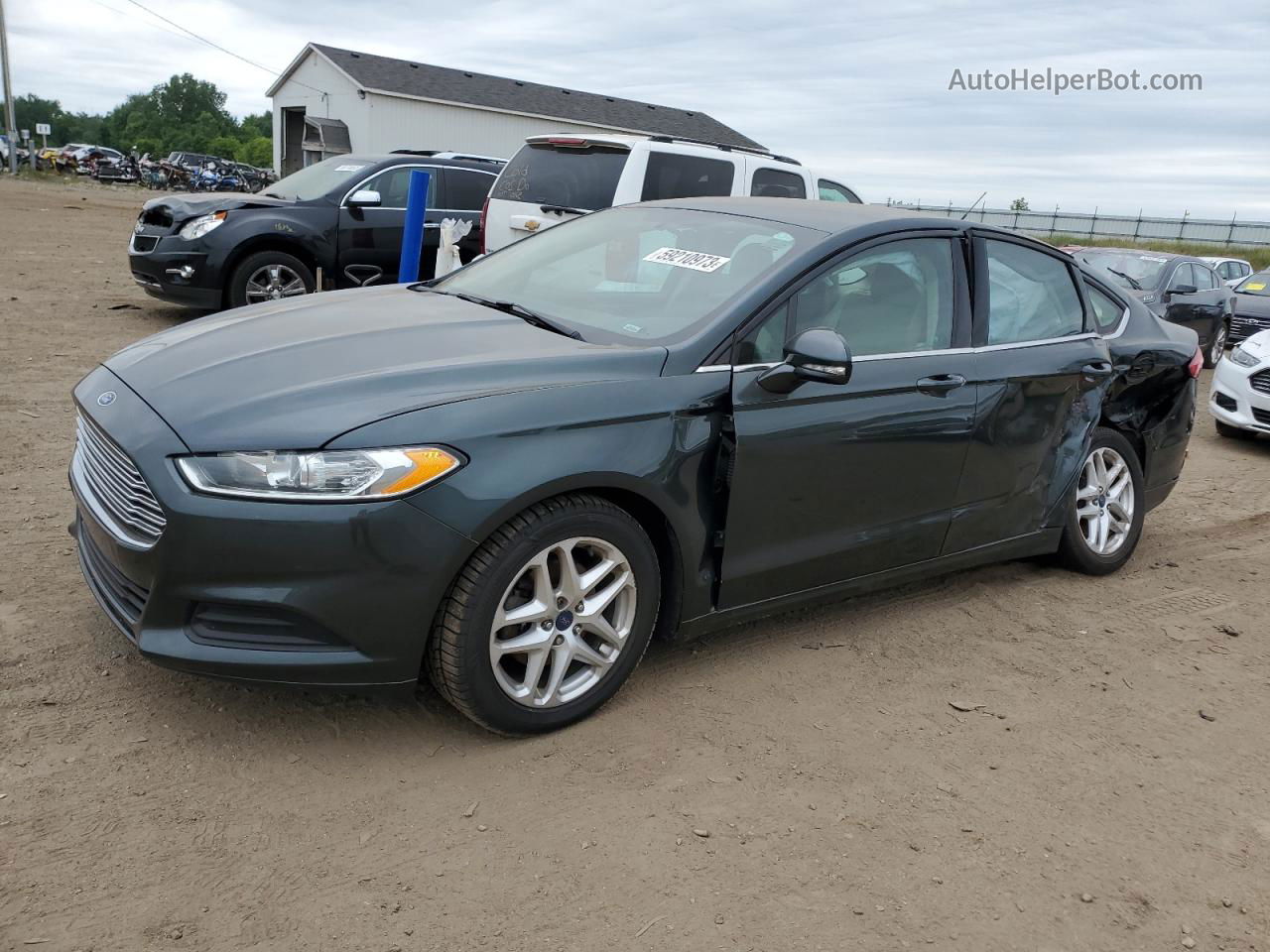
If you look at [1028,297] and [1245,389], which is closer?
[1028,297]

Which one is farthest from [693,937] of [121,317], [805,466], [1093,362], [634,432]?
[121,317]

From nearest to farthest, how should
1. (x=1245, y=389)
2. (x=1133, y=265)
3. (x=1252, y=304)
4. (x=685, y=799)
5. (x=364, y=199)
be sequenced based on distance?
(x=685, y=799), (x=1245, y=389), (x=364, y=199), (x=1133, y=265), (x=1252, y=304)

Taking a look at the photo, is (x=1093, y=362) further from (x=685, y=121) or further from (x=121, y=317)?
(x=685, y=121)

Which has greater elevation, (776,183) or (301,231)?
(776,183)

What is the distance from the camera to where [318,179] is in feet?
34.6

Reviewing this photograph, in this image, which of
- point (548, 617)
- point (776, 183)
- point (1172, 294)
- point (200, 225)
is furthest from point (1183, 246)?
point (548, 617)

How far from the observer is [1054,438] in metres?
4.53

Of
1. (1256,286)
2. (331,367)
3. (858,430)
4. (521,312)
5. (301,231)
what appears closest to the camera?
(331,367)

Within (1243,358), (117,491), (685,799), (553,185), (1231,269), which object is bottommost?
(685,799)

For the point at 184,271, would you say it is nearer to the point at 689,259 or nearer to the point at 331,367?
the point at 689,259

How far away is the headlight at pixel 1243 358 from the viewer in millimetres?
8930

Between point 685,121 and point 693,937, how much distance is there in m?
49.8

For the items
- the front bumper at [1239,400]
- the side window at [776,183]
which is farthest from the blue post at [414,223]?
the front bumper at [1239,400]

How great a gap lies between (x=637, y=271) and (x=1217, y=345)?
12.7 m
